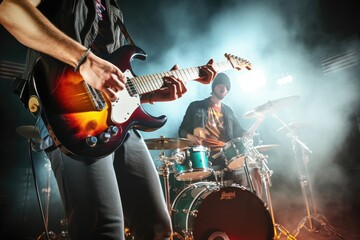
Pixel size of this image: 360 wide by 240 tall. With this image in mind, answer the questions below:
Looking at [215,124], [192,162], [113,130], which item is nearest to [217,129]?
[215,124]

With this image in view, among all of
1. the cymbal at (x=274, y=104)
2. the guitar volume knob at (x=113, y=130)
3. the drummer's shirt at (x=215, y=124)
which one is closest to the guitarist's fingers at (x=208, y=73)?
the guitar volume knob at (x=113, y=130)

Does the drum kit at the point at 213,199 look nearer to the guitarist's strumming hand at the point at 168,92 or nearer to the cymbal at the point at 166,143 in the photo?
the cymbal at the point at 166,143

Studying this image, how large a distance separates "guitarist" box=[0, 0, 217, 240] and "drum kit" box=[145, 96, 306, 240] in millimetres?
1831

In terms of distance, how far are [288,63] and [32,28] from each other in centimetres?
686

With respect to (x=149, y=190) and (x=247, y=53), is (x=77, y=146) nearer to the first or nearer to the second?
(x=149, y=190)

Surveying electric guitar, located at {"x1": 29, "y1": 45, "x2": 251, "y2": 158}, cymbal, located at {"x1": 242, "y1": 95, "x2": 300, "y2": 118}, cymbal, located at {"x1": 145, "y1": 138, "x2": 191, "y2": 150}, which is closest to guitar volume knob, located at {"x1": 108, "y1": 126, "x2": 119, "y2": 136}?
electric guitar, located at {"x1": 29, "y1": 45, "x2": 251, "y2": 158}

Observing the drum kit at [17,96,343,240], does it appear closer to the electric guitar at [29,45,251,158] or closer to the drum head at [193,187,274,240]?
the drum head at [193,187,274,240]

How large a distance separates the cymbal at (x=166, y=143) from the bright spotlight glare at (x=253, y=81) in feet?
11.4

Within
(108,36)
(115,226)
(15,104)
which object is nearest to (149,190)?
(115,226)

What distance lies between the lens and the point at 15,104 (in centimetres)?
498

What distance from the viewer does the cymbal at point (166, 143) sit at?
378 centimetres

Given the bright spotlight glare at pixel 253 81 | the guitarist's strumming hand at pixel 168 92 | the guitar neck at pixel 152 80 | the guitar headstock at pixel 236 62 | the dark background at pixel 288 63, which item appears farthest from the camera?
the bright spotlight glare at pixel 253 81

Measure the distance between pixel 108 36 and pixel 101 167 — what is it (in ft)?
3.20

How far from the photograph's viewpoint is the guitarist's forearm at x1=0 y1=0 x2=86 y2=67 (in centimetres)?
119
